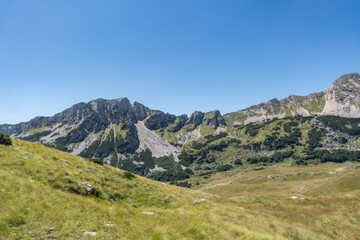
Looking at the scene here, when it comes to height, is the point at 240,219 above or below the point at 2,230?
below

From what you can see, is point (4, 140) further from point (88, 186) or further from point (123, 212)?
point (123, 212)

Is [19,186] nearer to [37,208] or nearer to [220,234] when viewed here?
[37,208]

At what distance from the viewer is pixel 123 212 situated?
16219 millimetres

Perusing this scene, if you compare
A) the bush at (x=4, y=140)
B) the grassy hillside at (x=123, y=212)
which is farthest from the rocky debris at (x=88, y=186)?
the bush at (x=4, y=140)

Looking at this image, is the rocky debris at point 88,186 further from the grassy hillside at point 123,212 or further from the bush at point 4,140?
the bush at point 4,140

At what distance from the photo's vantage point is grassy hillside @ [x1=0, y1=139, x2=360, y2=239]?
1124cm

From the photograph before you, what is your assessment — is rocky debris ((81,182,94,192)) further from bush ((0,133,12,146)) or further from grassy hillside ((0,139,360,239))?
bush ((0,133,12,146))

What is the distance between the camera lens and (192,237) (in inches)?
471

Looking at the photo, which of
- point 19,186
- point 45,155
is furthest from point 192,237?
point 45,155

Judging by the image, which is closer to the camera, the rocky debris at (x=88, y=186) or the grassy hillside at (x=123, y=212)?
the grassy hillside at (x=123, y=212)

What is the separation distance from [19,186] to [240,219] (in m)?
20.4

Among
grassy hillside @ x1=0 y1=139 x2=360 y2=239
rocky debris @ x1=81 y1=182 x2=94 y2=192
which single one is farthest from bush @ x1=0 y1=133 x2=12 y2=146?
rocky debris @ x1=81 y1=182 x2=94 y2=192

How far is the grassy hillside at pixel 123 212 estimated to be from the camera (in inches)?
443

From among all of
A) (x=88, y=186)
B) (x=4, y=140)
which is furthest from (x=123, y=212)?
(x=4, y=140)
